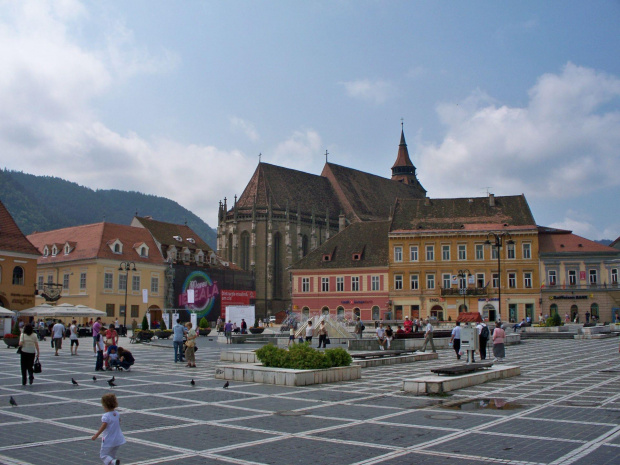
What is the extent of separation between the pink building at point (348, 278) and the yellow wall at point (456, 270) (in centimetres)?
167

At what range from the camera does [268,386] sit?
1708cm

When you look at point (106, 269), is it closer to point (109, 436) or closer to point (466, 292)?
point (466, 292)

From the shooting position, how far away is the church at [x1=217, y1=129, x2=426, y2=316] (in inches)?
3479

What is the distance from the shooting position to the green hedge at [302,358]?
17.8 meters

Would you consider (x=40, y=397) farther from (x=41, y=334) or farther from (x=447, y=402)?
(x=41, y=334)

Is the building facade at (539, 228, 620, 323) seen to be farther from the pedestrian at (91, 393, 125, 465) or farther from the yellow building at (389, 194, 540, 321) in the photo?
the pedestrian at (91, 393, 125, 465)

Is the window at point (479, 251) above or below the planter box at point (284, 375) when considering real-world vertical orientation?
above

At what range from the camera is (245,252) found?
9006 centimetres

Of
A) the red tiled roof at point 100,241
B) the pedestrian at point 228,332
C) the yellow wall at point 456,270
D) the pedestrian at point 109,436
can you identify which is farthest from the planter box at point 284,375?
the red tiled roof at point 100,241

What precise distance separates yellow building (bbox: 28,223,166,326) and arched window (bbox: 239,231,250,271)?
21.3m

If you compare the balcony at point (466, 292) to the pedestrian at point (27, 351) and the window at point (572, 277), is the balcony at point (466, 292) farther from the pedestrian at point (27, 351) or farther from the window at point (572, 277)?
the pedestrian at point (27, 351)

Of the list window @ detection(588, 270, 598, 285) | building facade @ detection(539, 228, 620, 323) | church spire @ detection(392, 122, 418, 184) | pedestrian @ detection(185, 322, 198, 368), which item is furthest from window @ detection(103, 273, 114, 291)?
church spire @ detection(392, 122, 418, 184)

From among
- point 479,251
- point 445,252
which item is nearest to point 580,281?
point 479,251

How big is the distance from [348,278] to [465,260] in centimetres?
1201
